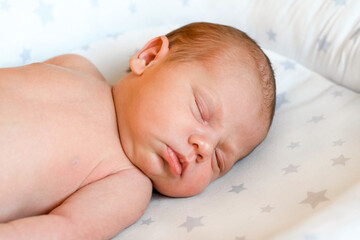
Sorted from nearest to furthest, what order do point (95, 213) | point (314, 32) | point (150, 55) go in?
point (95, 213)
point (150, 55)
point (314, 32)

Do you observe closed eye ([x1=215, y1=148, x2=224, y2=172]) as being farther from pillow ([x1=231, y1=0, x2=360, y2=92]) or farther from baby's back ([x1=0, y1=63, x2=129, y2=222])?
pillow ([x1=231, y1=0, x2=360, y2=92])

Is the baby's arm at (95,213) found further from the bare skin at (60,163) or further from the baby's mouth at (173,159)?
the baby's mouth at (173,159)

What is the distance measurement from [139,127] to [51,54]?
0.65m

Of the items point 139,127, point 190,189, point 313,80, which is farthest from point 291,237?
point 313,80

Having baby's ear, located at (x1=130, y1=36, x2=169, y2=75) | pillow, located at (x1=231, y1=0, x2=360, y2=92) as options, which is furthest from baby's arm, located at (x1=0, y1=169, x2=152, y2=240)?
pillow, located at (x1=231, y1=0, x2=360, y2=92)

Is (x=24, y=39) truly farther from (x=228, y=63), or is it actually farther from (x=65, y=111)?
(x=228, y=63)

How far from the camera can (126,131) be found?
1.26 metres

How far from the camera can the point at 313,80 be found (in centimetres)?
162

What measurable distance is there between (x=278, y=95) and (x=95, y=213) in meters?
0.79

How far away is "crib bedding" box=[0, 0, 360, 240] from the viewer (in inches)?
42.7

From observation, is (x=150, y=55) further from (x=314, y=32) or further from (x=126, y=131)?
(x=314, y=32)

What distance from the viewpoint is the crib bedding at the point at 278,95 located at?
108 centimetres

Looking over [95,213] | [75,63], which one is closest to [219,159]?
[95,213]


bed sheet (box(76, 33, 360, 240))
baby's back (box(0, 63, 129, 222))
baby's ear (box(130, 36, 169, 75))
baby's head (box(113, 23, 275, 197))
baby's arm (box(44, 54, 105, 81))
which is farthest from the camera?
baby's arm (box(44, 54, 105, 81))
